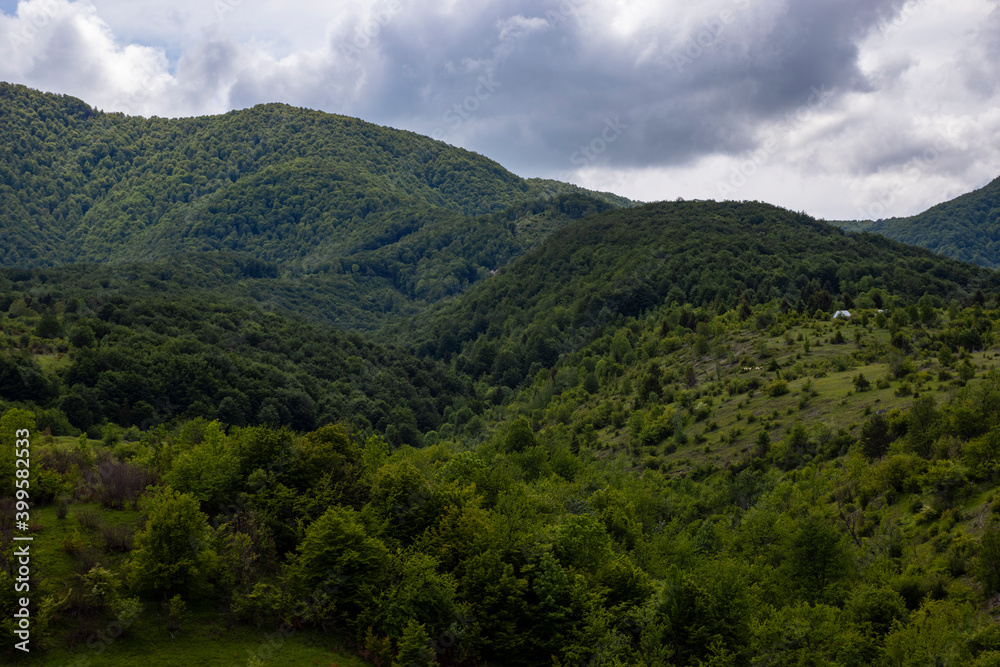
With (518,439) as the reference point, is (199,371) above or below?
above

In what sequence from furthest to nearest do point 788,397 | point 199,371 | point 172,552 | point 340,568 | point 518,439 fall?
point 199,371 → point 788,397 → point 518,439 → point 340,568 → point 172,552

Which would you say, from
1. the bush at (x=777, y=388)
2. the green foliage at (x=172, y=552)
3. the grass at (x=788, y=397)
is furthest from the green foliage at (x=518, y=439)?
the green foliage at (x=172, y=552)

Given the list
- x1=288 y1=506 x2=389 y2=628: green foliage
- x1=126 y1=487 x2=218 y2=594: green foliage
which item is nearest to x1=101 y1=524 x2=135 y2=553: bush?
x1=126 y1=487 x2=218 y2=594: green foliage

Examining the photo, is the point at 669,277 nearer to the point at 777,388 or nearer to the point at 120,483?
the point at 777,388

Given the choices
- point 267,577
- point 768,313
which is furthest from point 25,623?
point 768,313

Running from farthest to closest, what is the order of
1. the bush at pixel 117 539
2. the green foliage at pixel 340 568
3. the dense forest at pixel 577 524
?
the green foliage at pixel 340 568 → the bush at pixel 117 539 → the dense forest at pixel 577 524

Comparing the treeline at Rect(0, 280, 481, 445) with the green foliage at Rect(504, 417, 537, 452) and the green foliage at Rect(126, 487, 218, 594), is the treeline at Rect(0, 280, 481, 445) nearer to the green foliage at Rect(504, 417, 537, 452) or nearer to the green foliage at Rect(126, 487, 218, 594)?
the green foliage at Rect(504, 417, 537, 452)

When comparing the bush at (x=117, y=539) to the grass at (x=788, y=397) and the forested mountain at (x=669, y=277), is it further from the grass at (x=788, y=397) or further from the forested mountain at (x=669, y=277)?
the forested mountain at (x=669, y=277)

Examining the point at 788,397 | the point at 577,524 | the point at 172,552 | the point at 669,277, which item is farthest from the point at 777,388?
the point at 669,277


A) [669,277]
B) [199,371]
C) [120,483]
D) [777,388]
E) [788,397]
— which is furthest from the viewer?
[669,277]

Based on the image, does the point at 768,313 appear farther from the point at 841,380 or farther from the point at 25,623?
the point at 25,623

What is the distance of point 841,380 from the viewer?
58188 millimetres

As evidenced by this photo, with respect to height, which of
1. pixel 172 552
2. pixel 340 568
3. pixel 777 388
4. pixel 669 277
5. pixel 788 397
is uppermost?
pixel 669 277

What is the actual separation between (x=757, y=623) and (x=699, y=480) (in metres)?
31.1
